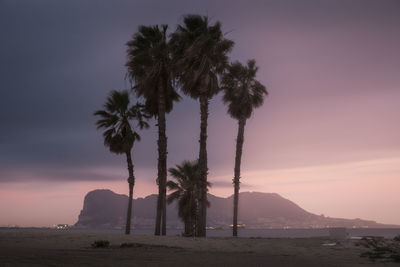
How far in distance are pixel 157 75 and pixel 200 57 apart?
12.9 ft

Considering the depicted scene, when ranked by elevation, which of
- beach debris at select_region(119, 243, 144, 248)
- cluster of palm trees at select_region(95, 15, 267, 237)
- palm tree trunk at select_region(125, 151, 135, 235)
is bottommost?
beach debris at select_region(119, 243, 144, 248)

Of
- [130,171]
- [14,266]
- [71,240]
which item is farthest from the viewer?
[130,171]

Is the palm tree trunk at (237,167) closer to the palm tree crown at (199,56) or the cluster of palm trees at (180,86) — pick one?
the cluster of palm trees at (180,86)

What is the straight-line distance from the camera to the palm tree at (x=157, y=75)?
2919 cm

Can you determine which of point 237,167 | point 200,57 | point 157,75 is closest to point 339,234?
point 237,167

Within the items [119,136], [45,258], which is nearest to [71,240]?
[45,258]

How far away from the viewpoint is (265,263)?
1113 cm

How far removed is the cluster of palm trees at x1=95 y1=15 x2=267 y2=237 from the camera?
1102 inches

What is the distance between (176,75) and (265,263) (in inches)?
793

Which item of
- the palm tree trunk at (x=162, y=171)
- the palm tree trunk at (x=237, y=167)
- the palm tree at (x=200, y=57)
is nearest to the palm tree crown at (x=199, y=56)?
the palm tree at (x=200, y=57)

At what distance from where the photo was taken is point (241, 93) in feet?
112

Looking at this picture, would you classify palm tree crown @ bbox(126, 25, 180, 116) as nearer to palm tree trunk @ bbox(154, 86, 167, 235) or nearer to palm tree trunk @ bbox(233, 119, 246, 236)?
palm tree trunk @ bbox(154, 86, 167, 235)

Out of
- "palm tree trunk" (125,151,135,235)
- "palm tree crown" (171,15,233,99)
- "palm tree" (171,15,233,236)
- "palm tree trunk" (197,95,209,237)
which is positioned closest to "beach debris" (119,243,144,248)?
"palm tree trunk" (197,95,209,237)

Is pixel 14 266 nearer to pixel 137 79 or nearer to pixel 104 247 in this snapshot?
pixel 104 247
